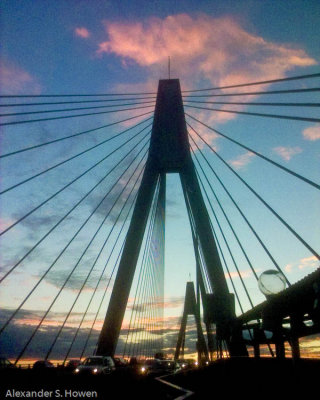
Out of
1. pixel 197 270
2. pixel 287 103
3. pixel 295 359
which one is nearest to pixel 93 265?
pixel 197 270

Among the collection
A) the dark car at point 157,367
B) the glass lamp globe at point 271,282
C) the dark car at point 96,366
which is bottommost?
the glass lamp globe at point 271,282

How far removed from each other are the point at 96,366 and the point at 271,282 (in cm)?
1127

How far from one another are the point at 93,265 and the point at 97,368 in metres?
4.02

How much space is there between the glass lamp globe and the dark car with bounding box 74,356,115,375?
1097 centimetres

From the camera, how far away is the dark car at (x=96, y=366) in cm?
1215

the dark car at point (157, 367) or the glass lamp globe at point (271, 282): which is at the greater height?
the dark car at point (157, 367)

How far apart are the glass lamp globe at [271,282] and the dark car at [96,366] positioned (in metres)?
11.0

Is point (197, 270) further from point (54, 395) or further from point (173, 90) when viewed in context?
point (173, 90)

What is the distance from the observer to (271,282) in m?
3.34

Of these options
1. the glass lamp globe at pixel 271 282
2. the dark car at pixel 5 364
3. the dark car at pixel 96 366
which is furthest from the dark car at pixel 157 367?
the glass lamp globe at pixel 271 282

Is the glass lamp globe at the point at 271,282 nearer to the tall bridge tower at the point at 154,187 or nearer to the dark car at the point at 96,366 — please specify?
the tall bridge tower at the point at 154,187

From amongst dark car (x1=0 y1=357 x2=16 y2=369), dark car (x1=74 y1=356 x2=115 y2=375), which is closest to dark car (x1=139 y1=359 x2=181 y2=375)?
dark car (x1=74 y1=356 x2=115 y2=375)

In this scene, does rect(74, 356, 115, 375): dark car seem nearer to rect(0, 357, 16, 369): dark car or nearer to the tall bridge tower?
the tall bridge tower

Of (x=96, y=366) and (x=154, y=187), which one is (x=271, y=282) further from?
(x=154, y=187)
